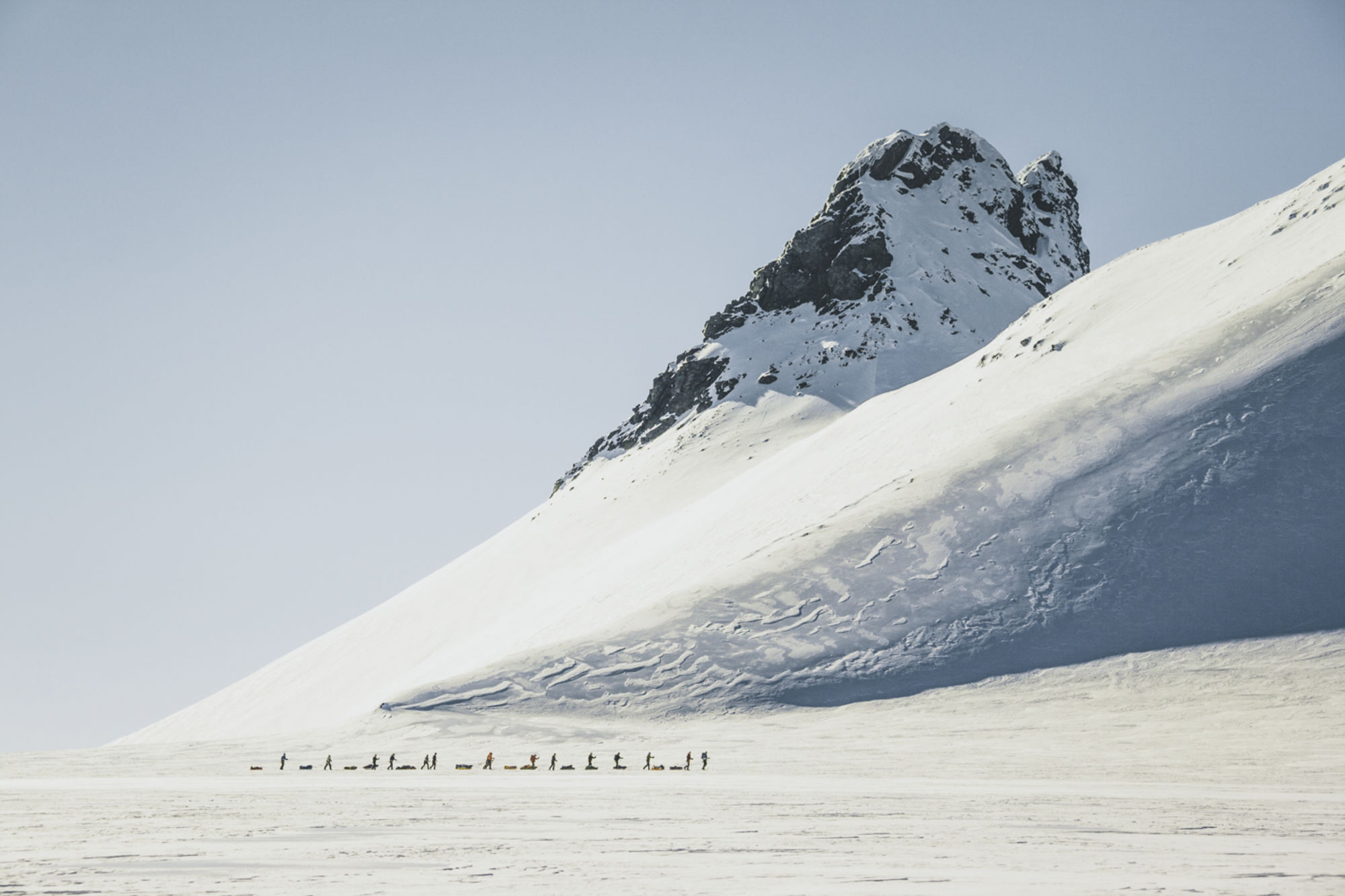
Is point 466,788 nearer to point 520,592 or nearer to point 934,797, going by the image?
point 934,797

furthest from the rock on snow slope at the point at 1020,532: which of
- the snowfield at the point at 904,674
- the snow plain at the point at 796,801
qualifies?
the snow plain at the point at 796,801

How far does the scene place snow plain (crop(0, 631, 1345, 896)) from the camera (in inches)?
404

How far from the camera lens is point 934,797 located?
17.0 meters

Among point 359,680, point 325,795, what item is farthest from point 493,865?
point 359,680

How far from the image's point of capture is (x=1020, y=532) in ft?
134

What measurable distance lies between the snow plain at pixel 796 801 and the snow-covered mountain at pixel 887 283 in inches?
2691

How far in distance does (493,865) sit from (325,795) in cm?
925

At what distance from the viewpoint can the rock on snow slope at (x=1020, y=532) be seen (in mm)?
34906

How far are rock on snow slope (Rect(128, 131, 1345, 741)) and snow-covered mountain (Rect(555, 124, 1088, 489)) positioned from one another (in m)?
38.4

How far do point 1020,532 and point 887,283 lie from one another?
82.8 metres

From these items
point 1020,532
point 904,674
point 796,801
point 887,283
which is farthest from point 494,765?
point 887,283

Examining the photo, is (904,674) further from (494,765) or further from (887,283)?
(887,283)

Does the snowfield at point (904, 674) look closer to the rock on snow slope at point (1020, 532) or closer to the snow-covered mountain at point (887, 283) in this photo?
the rock on snow slope at point (1020, 532)

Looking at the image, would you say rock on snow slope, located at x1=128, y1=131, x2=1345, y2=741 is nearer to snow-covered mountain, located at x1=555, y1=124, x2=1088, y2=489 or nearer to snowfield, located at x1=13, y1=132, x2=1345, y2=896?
snowfield, located at x1=13, y1=132, x2=1345, y2=896
